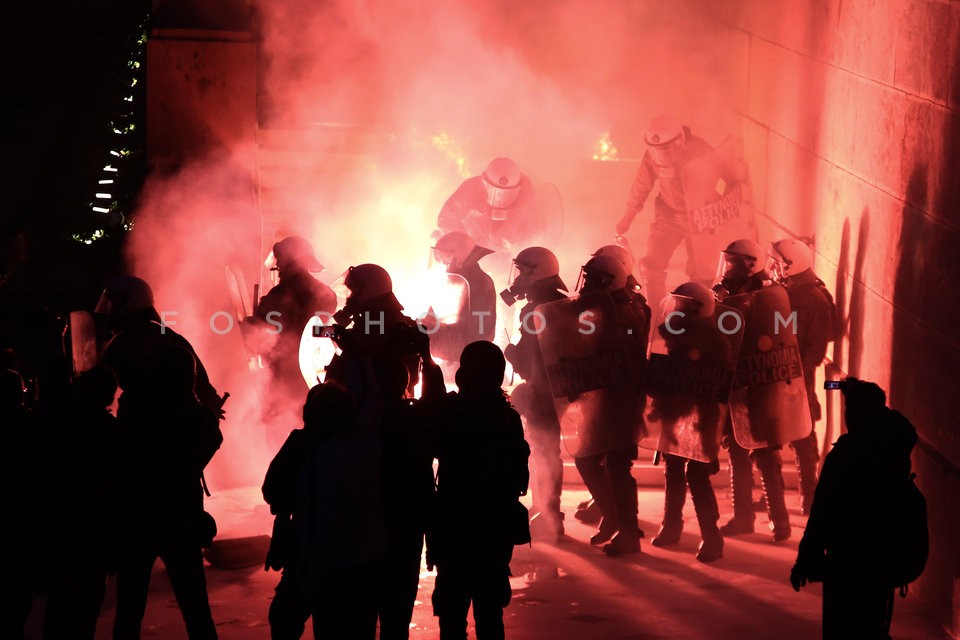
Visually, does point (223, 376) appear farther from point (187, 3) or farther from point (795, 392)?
point (795, 392)

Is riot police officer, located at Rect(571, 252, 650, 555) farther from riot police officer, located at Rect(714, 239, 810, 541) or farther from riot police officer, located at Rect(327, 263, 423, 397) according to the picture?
riot police officer, located at Rect(327, 263, 423, 397)

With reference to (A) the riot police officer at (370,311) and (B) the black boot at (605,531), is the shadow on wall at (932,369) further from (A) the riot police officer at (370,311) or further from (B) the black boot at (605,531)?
(A) the riot police officer at (370,311)

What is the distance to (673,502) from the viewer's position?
902cm

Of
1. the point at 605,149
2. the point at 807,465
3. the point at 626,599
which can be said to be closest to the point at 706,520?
the point at 626,599

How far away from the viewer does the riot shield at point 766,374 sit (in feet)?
29.4

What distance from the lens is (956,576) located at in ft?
24.1

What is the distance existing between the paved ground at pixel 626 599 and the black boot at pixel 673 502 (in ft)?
0.30

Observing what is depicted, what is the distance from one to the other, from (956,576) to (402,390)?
3238 mm

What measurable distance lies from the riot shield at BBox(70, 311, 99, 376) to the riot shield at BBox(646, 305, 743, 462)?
135 inches

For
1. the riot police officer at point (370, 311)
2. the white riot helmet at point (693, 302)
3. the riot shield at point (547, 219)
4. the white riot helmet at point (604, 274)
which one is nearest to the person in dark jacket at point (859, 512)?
the riot police officer at point (370, 311)

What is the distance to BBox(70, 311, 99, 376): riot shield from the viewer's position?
337 inches

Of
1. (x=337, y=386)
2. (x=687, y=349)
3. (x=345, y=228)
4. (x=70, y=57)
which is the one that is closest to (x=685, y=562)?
(x=687, y=349)

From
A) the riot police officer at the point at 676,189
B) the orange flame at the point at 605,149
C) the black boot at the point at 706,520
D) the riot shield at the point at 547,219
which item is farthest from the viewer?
the orange flame at the point at 605,149

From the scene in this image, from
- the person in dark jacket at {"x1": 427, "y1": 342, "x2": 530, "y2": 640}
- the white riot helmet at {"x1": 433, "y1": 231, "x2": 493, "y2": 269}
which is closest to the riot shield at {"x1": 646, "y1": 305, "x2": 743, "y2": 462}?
the white riot helmet at {"x1": 433, "y1": 231, "x2": 493, "y2": 269}
